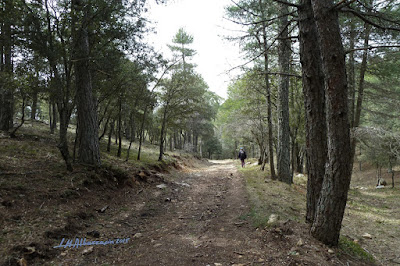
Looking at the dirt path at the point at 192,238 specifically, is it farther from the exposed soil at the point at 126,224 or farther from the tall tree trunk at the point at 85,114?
the tall tree trunk at the point at 85,114

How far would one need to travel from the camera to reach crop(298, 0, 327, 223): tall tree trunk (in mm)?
3781

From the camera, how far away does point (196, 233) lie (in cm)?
419

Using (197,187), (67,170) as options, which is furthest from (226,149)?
(67,170)

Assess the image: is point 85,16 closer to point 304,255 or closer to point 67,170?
point 67,170

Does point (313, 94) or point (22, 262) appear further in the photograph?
point (313, 94)

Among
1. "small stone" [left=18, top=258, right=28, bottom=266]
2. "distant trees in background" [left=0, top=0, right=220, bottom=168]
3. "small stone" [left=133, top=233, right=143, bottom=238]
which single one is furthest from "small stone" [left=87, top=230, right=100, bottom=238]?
"distant trees in background" [left=0, top=0, right=220, bottom=168]

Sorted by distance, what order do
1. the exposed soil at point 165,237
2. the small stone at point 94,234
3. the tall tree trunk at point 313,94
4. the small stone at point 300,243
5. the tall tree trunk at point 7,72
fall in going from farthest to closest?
the tall tree trunk at point 7,72
the small stone at point 94,234
the tall tree trunk at point 313,94
the small stone at point 300,243
the exposed soil at point 165,237

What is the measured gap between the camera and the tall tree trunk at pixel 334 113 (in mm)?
3100

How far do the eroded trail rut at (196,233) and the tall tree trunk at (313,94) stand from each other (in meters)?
1.63

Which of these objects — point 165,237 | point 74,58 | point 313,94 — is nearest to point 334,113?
point 313,94

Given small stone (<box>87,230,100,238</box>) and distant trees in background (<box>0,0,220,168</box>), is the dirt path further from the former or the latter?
distant trees in background (<box>0,0,220,168</box>)

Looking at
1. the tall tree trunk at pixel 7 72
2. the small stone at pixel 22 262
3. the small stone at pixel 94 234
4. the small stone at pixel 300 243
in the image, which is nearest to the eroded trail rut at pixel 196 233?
the small stone at pixel 300 243

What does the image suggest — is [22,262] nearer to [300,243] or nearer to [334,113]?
[300,243]

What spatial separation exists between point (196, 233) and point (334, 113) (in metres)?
3.16
